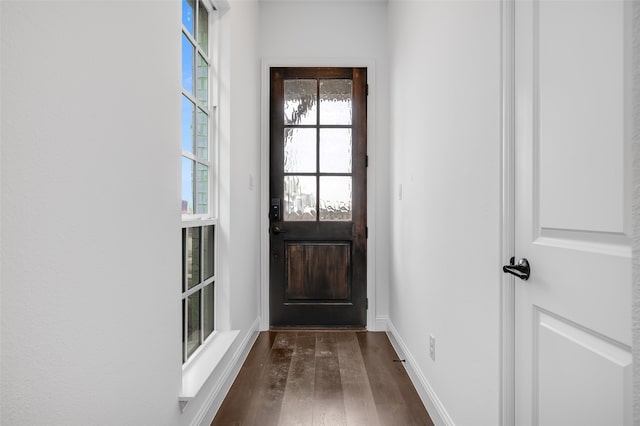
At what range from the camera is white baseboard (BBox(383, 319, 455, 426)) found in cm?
172

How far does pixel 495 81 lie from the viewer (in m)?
1.24

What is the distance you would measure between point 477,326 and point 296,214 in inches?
80.2

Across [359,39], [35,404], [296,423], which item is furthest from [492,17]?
[359,39]

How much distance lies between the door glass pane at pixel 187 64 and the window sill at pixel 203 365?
1.30 metres

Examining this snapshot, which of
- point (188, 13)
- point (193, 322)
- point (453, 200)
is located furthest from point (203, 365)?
point (188, 13)

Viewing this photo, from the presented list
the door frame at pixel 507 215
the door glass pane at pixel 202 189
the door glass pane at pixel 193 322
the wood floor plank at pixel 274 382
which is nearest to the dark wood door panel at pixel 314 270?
the wood floor plank at pixel 274 382

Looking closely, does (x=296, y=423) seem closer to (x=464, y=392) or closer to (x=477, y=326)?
(x=464, y=392)

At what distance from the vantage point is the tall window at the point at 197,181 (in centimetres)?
175

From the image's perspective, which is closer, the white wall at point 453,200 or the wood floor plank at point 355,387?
the white wall at point 453,200

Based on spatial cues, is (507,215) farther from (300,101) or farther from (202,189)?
(300,101)

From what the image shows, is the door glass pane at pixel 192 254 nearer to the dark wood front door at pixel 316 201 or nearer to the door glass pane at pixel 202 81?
the door glass pane at pixel 202 81

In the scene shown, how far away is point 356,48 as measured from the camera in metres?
3.23

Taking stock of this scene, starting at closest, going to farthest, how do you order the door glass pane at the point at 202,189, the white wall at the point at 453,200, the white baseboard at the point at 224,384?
the white wall at the point at 453,200 → the white baseboard at the point at 224,384 → the door glass pane at the point at 202,189

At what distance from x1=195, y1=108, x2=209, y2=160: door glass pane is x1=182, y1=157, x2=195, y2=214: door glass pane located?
0.47 feet
